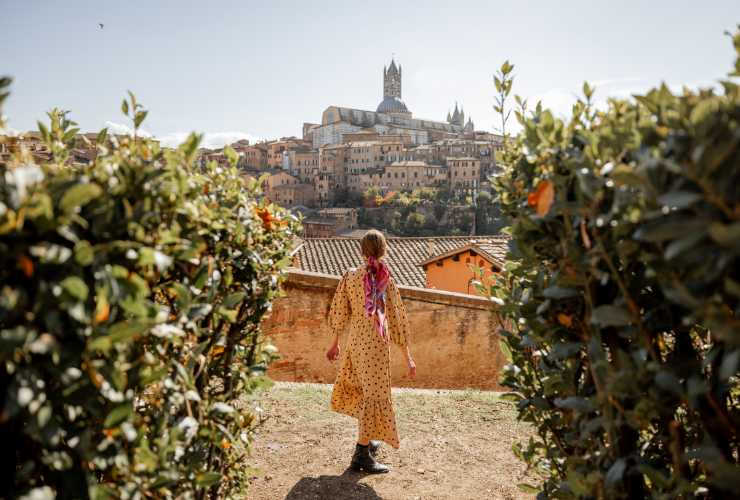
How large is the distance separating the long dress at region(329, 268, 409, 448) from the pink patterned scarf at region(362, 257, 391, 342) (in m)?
0.04

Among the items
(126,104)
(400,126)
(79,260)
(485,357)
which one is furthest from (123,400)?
(400,126)

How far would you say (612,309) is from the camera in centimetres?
149

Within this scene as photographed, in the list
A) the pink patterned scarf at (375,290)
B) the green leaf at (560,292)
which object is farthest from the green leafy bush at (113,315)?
the pink patterned scarf at (375,290)

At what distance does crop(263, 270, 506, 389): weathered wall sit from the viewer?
272 inches

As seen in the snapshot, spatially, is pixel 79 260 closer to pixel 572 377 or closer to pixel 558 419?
pixel 572 377

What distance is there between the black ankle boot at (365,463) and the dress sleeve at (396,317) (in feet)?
2.65

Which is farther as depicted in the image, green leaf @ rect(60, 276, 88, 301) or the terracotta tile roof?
the terracotta tile roof

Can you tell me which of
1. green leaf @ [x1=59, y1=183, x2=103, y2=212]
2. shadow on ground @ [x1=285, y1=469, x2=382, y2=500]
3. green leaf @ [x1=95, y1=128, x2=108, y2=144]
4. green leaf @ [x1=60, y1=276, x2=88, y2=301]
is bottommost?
shadow on ground @ [x1=285, y1=469, x2=382, y2=500]

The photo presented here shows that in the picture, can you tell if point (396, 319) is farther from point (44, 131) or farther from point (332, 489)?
point (44, 131)

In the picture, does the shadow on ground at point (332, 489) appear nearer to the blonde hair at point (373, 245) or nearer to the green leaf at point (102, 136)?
the blonde hair at point (373, 245)

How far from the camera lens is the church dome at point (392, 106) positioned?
11147 centimetres

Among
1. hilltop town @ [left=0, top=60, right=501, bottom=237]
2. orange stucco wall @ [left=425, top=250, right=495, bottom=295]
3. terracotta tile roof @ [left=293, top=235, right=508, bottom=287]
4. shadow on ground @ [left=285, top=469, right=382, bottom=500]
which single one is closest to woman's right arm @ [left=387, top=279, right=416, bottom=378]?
shadow on ground @ [left=285, top=469, right=382, bottom=500]

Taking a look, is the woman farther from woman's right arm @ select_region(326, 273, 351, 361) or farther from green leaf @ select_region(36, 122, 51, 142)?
green leaf @ select_region(36, 122, 51, 142)

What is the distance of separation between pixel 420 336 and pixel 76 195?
6013 mm
